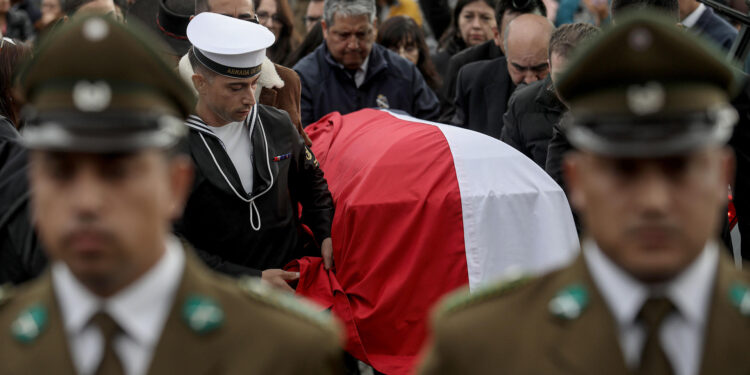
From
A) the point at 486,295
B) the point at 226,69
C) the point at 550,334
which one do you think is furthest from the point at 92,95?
the point at 226,69

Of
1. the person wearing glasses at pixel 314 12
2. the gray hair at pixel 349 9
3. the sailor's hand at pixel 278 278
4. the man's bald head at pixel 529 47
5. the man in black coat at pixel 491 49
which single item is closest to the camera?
the sailor's hand at pixel 278 278

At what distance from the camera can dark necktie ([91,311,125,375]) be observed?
68.8 inches

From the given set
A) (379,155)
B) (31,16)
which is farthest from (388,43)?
(31,16)

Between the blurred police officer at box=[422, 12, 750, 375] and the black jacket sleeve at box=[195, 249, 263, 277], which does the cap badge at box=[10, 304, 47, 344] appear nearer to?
the blurred police officer at box=[422, 12, 750, 375]

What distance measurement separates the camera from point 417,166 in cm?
411

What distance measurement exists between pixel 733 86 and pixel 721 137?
14 centimetres

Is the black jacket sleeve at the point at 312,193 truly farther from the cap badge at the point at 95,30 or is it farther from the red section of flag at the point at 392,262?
the cap badge at the point at 95,30

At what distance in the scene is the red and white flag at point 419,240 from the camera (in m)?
3.89

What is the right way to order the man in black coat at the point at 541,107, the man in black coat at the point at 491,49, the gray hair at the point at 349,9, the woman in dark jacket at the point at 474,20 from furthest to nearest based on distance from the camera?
the woman in dark jacket at the point at 474,20 < the man in black coat at the point at 491,49 < the gray hair at the point at 349,9 < the man in black coat at the point at 541,107

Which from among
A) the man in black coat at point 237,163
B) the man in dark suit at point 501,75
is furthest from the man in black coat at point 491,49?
the man in black coat at point 237,163

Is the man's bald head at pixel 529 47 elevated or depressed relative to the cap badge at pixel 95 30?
depressed

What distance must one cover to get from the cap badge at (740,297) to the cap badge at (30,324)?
118cm

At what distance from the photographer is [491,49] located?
650cm

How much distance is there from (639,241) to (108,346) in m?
0.89
